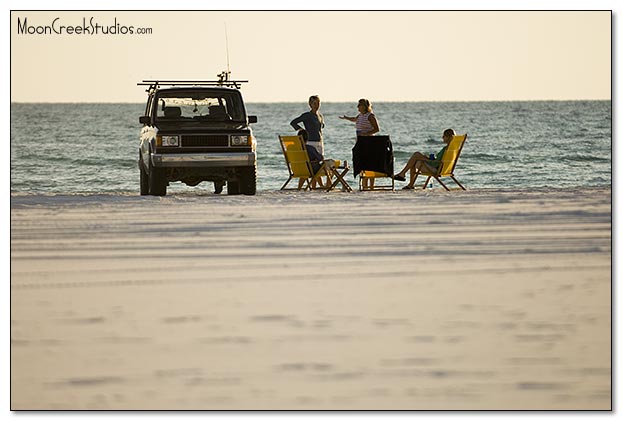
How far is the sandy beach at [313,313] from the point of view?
7.17 m

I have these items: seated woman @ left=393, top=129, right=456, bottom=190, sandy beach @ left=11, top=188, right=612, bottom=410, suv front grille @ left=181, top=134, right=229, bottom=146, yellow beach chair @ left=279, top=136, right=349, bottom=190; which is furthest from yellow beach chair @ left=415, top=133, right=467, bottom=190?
sandy beach @ left=11, top=188, right=612, bottom=410

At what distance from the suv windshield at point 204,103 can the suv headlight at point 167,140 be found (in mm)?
506

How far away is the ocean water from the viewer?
4753 centimetres

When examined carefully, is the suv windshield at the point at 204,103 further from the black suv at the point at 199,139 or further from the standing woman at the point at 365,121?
the standing woman at the point at 365,121

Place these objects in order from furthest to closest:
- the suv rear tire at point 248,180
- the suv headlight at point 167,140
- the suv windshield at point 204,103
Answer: the suv windshield at point 204,103
the suv rear tire at point 248,180
the suv headlight at point 167,140

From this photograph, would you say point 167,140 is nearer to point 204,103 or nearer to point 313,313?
point 204,103

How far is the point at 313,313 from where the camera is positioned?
9336 mm

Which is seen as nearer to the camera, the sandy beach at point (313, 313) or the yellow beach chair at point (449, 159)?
the sandy beach at point (313, 313)

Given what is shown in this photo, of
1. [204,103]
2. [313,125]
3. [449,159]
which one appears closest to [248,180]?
[313,125]

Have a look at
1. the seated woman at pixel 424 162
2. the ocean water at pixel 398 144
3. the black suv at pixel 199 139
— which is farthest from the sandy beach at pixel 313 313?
the ocean water at pixel 398 144

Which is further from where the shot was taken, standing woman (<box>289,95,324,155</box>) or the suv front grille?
standing woman (<box>289,95,324,155</box>)

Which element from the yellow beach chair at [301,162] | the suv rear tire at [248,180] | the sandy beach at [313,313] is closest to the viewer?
the sandy beach at [313,313]

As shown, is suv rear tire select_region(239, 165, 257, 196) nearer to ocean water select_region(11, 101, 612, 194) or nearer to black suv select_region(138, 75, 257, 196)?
black suv select_region(138, 75, 257, 196)

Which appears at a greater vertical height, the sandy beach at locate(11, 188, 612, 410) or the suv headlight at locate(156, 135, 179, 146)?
the suv headlight at locate(156, 135, 179, 146)
